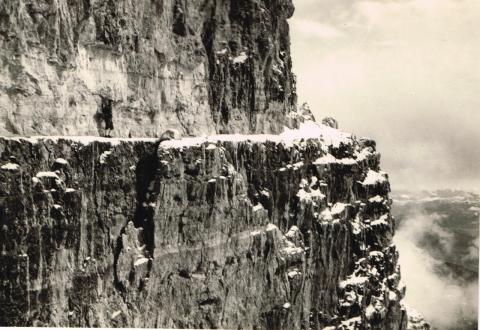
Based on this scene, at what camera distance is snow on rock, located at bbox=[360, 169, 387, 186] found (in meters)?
36.3

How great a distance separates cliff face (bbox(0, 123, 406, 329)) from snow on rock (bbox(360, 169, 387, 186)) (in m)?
0.50

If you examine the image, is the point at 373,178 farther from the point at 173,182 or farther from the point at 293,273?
the point at 173,182

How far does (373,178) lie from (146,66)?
15199 millimetres

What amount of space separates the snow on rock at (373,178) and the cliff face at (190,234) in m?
0.50

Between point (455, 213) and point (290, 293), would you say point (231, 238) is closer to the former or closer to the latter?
point (290, 293)

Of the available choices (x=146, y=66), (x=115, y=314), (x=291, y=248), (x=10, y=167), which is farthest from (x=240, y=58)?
(x=115, y=314)

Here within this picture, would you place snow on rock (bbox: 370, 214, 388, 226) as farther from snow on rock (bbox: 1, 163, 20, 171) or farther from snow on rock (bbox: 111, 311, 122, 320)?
snow on rock (bbox: 1, 163, 20, 171)

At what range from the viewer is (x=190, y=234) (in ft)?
90.1

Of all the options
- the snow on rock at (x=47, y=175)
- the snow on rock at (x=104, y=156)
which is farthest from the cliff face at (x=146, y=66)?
the snow on rock at (x=47, y=175)

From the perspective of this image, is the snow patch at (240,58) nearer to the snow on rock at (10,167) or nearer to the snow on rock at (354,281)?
the snow on rock at (10,167)

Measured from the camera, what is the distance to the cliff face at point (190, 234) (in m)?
23.8

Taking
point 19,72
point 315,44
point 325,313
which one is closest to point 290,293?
point 325,313

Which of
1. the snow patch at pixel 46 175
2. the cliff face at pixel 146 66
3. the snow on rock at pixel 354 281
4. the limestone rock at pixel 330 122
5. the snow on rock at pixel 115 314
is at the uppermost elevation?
the cliff face at pixel 146 66

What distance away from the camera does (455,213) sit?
89.1 ft
